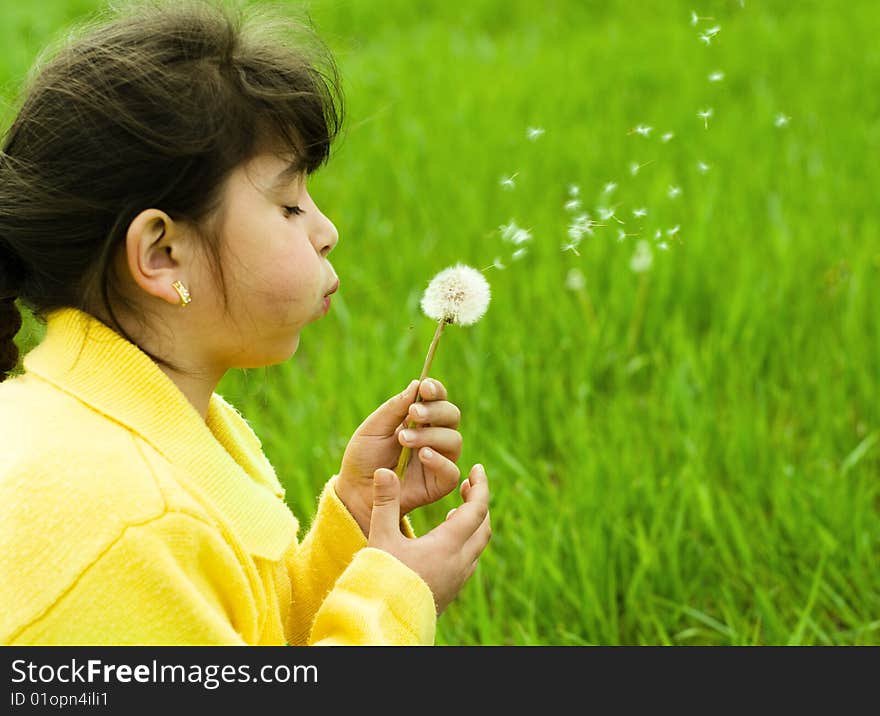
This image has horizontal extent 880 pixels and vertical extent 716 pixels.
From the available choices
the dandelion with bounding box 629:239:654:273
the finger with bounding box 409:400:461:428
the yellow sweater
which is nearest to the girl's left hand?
the finger with bounding box 409:400:461:428

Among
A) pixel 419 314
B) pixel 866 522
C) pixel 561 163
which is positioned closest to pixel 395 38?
pixel 561 163

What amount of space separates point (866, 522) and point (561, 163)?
1796 mm

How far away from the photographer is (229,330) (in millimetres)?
1243

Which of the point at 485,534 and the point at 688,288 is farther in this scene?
the point at 688,288

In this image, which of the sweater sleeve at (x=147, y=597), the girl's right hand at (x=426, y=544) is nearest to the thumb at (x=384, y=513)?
the girl's right hand at (x=426, y=544)

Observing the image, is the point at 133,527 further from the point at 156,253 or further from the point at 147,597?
the point at 156,253

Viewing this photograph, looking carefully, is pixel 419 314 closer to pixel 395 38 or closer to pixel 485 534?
pixel 485 534

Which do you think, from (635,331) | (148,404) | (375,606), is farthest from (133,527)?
(635,331)

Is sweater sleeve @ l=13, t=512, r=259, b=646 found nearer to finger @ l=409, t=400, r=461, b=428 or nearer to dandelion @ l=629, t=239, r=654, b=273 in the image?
finger @ l=409, t=400, r=461, b=428

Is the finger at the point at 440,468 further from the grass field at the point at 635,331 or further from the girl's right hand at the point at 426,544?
the grass field at the point at 635,331

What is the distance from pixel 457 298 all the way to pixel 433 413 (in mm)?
135
